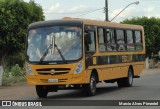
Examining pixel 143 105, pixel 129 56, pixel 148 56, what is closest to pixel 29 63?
pixel 143 105

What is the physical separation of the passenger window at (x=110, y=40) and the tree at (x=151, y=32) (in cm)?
2823

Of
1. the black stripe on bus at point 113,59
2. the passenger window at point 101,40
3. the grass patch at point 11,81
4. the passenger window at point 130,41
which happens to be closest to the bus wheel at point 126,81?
the black stripe on bus at point 113,59

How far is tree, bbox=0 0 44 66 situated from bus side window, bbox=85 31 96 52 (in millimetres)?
7072

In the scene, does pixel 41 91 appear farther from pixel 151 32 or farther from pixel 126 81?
pixel 151 32

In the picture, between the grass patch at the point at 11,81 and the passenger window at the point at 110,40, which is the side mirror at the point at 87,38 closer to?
the passenger window at the point at 110,40

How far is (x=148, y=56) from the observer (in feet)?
167

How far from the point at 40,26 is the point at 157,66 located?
34692 mm

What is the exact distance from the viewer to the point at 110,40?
20797 mm

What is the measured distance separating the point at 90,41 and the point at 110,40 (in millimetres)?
2554

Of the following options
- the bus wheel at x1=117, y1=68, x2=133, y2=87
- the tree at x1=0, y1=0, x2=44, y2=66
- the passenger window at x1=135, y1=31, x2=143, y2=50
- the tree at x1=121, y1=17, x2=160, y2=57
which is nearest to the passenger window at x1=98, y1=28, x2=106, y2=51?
the bus wheel at x1=117, y1=68, x2=133, y2=87

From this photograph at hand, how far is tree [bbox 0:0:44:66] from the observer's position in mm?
24750

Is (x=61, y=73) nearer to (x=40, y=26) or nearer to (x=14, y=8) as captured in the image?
(x=40, y=26)

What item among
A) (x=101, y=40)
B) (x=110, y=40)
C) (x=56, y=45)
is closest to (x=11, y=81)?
(x=110, y=40)

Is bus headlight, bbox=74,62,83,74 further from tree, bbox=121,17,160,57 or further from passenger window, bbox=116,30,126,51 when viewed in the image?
tree, bbox=121,17,160,57
